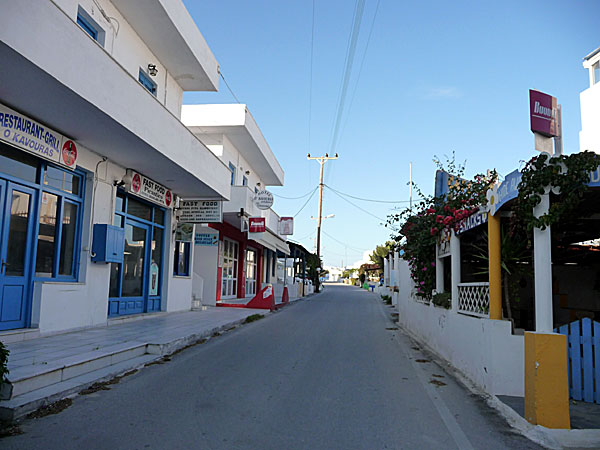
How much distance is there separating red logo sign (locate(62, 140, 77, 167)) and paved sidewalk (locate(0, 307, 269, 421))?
11.3ft

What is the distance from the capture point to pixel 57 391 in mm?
5938

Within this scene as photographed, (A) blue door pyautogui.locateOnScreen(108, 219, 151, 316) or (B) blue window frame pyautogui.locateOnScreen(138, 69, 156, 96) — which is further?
(B) blue window frame pyautogui.locateOnScreen(138, 69, 156, 96)

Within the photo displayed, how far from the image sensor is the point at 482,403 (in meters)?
6.30

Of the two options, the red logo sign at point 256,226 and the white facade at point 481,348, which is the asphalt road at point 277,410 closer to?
the white facade at point 481,348

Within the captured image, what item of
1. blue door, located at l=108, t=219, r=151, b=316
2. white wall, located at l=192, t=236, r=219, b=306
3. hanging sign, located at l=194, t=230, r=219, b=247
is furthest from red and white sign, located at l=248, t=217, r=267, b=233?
blue door, located at l=108, t=219, r=151, b=316

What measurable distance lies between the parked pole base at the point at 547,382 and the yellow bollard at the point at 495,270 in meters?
1.44

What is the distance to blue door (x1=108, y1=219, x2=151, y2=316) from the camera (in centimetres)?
1308

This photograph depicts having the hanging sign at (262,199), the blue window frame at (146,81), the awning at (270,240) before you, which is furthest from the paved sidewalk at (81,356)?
the hanging sign at (262,199)

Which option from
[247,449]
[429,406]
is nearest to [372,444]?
[247,449]

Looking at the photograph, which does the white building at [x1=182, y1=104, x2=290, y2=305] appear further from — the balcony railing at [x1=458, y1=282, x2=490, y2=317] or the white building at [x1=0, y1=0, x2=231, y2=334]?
the balcony railing at [x1=458, y1=282, x2=490, y2=317]

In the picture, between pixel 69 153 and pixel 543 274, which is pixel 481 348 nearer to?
pixel 543 274

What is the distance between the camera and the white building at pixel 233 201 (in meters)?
20.6

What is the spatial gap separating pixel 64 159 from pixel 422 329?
9.06m

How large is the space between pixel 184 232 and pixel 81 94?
8.82 meters
